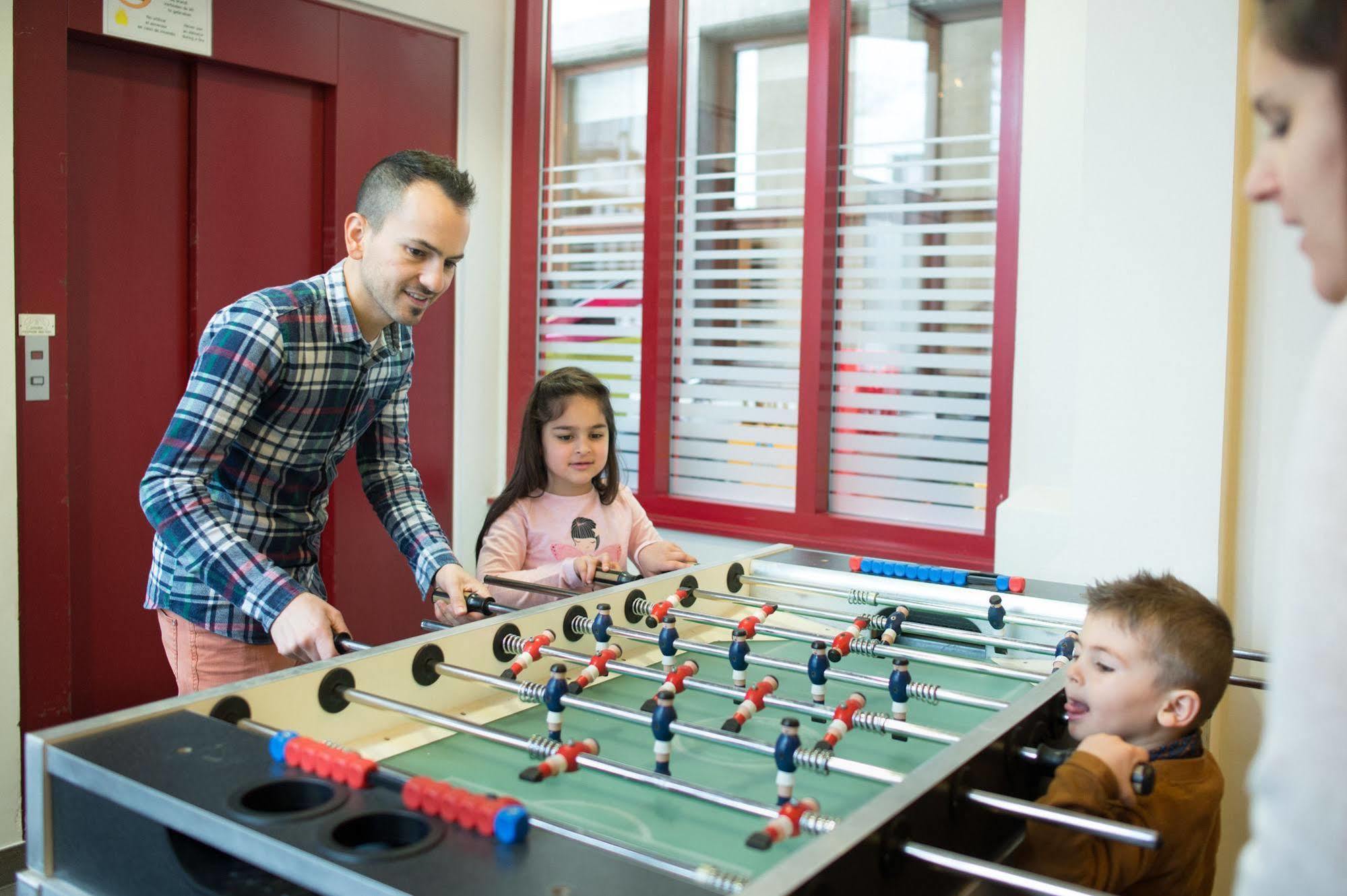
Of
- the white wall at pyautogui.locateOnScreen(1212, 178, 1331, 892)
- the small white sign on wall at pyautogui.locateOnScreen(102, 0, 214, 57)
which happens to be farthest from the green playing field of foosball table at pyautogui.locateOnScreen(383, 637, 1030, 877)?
the small white sign on wall at pyautogui.locateOnScreen(102, 0, 214, 57)

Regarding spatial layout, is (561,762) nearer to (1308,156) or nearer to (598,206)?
(1308,156)

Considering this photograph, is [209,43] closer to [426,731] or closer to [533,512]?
[533,512]

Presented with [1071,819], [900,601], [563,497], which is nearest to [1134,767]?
[1071,819]

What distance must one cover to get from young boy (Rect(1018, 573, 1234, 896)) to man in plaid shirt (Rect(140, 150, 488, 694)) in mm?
1080

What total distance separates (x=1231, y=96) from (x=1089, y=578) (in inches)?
40.4

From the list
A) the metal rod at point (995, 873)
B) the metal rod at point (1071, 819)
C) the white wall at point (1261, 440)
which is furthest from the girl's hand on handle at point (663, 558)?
the metal rod at point (995, 873)

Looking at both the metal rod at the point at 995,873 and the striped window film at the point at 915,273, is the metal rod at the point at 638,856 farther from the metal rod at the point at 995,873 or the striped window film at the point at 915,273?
the striped window film at the point at 915,273

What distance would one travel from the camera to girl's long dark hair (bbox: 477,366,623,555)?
9.12 feet

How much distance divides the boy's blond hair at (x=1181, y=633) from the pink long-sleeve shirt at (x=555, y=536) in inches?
49.7

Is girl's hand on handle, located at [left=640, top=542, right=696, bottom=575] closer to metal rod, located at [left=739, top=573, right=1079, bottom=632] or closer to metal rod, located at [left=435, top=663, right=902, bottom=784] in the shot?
metal rod, located at [left=739, top=573, right=1079, bottom=632]

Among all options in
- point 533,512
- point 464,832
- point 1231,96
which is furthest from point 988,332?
point 464,832

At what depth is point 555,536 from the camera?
2.80m

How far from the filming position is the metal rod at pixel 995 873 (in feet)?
3.18

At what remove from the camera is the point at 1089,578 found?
8.19 ft
